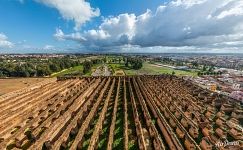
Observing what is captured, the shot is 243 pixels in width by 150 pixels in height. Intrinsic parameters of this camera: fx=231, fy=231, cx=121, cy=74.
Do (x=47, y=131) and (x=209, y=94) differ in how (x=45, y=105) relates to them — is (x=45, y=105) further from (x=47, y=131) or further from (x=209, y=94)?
(x=209, y=94)

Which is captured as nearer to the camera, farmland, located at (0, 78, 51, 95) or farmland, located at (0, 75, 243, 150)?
farmland, located at (0, 75, 243, 150)

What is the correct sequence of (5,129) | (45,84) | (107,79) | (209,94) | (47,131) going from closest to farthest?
(47,131) → (5,129) → (209,94) → (45,84) → (107,79)

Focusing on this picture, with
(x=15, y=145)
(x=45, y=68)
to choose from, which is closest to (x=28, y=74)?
(x=45, y=68)

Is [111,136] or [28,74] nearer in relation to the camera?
[111,136]

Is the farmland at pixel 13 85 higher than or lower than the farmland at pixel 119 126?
lower

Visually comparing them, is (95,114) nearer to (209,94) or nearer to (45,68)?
(209,94)

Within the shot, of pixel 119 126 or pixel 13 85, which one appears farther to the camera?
pixel 13 85

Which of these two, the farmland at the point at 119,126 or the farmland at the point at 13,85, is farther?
the farmland at the point at 13,85

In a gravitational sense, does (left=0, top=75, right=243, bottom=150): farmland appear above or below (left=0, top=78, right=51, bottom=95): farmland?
above

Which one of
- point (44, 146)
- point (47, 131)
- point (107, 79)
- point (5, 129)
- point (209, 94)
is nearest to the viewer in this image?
point (44, 146)
